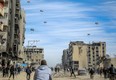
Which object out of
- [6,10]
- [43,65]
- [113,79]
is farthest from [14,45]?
[43,65]

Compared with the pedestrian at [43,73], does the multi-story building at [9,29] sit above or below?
above

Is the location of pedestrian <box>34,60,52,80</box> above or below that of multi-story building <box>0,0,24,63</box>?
below

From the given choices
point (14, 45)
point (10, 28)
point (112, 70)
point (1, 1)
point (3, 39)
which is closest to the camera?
point (112, 70)

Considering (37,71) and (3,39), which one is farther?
(3,39)

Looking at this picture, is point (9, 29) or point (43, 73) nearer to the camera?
point (43, 73)

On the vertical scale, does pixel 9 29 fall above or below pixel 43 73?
above

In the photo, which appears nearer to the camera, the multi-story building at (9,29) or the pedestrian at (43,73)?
the pedestrian at (43,73)

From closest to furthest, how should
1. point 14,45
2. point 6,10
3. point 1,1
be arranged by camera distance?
point 1,1 → point 6,10 → point 14,45

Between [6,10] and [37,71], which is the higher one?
Result: [6,10]

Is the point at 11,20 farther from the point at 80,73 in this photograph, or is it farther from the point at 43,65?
the point at 43,65

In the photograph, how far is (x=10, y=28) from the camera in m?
105

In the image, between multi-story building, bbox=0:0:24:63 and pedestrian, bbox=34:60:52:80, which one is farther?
multi-story building, bbox=0:0:24:63

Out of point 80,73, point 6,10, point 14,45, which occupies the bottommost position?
point 80,73

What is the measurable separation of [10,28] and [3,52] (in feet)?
65.7
